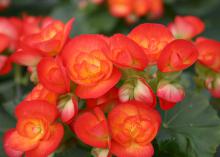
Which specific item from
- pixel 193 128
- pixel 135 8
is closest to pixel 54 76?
pixel 193 128

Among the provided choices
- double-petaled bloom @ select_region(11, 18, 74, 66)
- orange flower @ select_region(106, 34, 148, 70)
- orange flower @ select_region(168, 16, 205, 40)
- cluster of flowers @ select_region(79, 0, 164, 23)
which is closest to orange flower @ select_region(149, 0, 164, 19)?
cluster of flowers @ select_region(79, 0, 164, 23)

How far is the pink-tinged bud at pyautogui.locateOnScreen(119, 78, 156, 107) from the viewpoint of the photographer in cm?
74

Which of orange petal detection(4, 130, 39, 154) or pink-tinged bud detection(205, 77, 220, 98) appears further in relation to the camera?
pink-tinged bud detection(205, 77, 220, 98)

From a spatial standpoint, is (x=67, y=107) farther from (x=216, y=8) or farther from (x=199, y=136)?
(x=216, y=8)

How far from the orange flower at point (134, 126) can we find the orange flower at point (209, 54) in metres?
0.19

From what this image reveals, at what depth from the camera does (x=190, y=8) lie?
1938 millimetres

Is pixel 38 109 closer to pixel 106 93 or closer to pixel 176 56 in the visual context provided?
pixel 106 93

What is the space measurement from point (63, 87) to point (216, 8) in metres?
1.45

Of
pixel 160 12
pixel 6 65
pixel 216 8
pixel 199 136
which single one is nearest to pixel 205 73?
pixel 199 136

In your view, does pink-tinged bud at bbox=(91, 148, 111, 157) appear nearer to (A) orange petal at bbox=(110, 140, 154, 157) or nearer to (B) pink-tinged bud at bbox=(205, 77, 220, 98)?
(A) orange petal at bbox=(110, 140, 154, 157)

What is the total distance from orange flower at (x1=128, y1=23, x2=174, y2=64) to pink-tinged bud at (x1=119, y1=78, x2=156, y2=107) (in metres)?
0.05

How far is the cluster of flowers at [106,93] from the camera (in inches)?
28.8

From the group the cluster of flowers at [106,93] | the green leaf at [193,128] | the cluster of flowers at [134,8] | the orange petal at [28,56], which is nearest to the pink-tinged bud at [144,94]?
the cluster of flowers at [106,93]

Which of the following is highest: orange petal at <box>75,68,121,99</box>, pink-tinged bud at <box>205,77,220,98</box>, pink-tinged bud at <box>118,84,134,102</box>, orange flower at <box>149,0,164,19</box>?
orange petal at <box>75,68,121,99</box>
